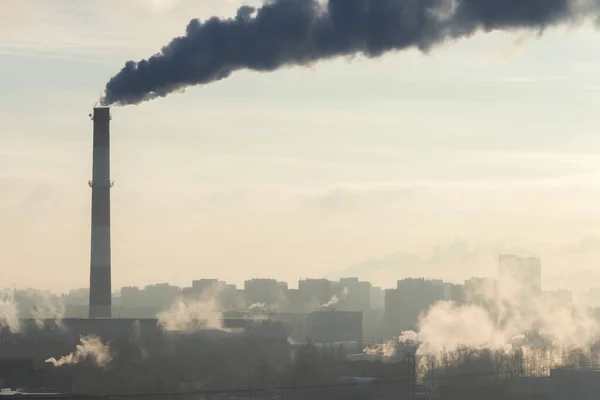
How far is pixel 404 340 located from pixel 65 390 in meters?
41.4

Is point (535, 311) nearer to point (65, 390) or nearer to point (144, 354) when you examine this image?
point (144, 354)

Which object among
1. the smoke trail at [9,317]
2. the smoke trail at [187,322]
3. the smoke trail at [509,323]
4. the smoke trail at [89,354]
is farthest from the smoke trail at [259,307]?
the smoke trail at [89,354]

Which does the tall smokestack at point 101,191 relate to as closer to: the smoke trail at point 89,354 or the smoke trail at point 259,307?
the smoke trail at point 89,354

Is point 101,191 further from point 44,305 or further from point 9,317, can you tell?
point 44,305

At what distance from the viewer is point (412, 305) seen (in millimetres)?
181750

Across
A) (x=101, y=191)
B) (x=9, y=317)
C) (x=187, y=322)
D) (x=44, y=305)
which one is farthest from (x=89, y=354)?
(x=44, y=305)

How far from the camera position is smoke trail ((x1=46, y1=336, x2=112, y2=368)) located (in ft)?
253

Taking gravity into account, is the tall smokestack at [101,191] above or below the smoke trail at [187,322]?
above

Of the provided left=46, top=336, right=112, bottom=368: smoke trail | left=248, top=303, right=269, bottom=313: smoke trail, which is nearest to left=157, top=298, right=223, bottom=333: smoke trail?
left=46, top=336, right=112, bottom=368: smoke trail

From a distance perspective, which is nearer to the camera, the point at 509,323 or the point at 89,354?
the point at 89,354

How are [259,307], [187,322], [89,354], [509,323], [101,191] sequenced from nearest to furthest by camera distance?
[89,354]
[101,191]
[187,322]
[509,323]
[259,307]

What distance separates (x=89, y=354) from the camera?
7812cm

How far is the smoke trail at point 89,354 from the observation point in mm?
77062

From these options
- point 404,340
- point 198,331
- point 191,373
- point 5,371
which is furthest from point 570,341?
point 5,371
